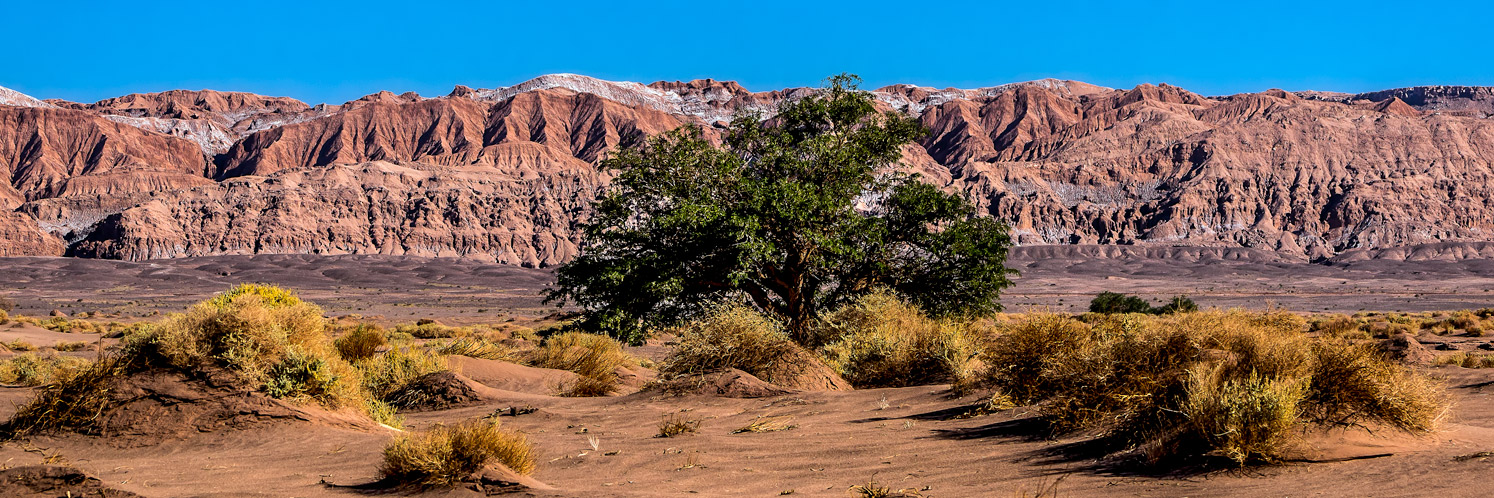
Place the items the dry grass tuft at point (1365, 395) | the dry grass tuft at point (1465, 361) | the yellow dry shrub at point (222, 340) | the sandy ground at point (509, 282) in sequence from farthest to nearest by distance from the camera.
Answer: the sandy ground at point (509, 282) → the dry grass tuft at point (1465, 361) → the yellow dry shrub at point (222, 340) → the dry grass tuft at point (1365, 395)

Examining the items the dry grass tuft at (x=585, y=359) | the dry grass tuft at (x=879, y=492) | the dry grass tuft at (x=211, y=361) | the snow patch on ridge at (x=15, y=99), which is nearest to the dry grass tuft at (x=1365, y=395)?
the dry grass tuft at (x=879, y=492)

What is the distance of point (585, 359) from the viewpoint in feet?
55.6

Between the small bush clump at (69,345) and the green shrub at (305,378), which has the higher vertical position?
the green shrub at (305,378)

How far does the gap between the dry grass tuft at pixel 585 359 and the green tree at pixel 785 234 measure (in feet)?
1.36

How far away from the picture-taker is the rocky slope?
127m

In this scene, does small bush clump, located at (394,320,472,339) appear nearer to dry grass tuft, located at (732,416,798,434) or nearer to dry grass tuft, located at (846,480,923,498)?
dry grass tuft, located at (732,416,798,434)

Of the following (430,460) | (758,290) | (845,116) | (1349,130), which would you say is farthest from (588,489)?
(1349,130)

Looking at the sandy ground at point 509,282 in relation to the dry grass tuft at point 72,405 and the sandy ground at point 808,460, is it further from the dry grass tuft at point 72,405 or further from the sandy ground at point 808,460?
the sandy ground at point 808,460

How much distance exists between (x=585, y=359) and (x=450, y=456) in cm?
941

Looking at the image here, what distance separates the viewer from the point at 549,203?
453 ft

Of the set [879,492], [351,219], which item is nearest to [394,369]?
[879,492]

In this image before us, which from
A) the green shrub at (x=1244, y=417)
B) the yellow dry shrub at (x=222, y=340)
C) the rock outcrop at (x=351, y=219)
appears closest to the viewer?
the green shrub at (x=1244, y=417)

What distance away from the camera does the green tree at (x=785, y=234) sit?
17828 mm

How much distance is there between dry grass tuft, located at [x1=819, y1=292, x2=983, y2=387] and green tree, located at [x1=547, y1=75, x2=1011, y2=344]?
1932 millimetres
